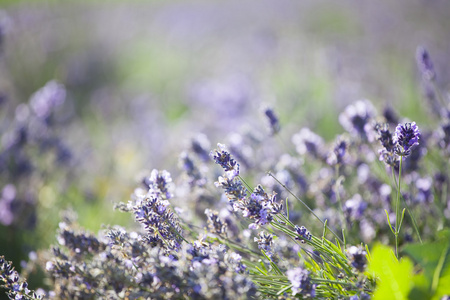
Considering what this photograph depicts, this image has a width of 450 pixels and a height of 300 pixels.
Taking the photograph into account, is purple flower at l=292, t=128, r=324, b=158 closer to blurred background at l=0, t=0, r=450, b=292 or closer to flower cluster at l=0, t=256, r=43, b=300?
blurred background at l=0, t=0, r=450, b=292

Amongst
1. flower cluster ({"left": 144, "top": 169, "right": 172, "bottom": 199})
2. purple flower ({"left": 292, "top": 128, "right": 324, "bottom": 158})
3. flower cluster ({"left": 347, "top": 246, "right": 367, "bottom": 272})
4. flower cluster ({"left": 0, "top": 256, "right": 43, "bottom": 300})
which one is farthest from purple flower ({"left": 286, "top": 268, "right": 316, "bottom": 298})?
purple flower ({"left": 292, "top": 128, "right": 324, "bottom": 158})

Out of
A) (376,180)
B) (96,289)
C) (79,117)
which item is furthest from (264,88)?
(96,289)

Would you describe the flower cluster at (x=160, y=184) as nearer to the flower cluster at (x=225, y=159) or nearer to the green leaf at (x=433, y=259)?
the flower cluster at (x=225, y=159)

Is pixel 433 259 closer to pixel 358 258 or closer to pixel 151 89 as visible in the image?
pixel 358 258

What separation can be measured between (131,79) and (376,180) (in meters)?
5.65

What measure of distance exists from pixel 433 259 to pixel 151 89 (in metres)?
5.67

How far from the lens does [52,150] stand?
3020 millimetres

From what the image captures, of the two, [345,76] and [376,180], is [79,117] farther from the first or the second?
[376,180]

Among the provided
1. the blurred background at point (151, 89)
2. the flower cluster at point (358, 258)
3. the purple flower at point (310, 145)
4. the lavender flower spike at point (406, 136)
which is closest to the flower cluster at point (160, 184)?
the blurred background at point (151, 89)

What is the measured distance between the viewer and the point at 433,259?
965mm

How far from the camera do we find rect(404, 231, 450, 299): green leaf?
0.95 m

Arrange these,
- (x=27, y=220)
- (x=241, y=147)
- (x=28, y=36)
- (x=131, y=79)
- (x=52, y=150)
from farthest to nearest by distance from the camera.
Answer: (x=131, y=79)
(x=28, y=36)
(x=52, y=150)
(x=27, y=220)
(x=241, y=147)

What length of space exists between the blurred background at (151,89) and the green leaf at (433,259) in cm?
111

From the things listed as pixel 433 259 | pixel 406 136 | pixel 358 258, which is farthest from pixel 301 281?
pixel 406 136
